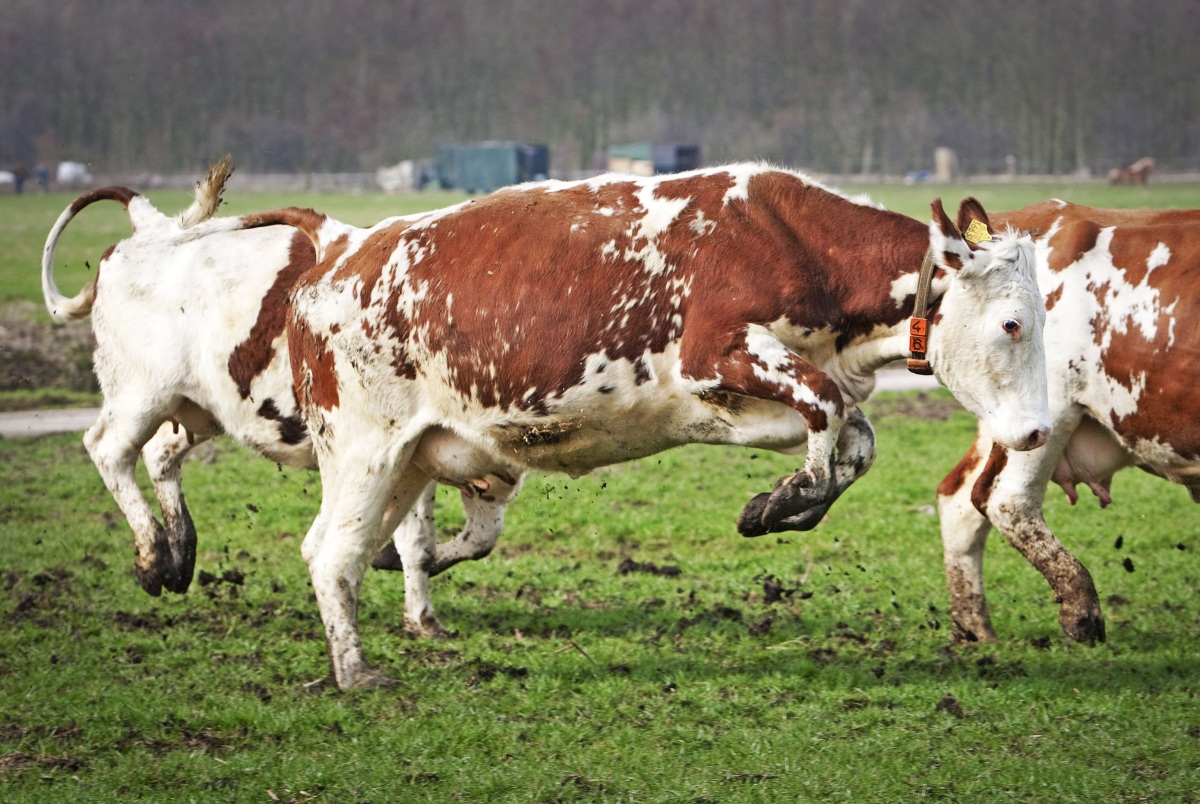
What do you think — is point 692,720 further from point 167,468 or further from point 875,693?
point 167,468

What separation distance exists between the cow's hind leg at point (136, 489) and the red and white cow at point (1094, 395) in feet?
14.4

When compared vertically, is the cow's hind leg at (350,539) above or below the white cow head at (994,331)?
below

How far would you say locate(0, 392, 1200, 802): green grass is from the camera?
5.71 metres

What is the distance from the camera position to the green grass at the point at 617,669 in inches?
225

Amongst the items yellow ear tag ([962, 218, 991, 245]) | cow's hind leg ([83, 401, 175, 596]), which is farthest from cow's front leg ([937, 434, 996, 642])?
cow's hind leg ([83, 401, 175, 596])

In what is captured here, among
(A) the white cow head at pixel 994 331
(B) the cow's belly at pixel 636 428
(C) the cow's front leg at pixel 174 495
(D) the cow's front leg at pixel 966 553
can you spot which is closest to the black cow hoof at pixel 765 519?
(B) the cow's belly at pixel 636 428

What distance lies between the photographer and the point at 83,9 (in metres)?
84.1

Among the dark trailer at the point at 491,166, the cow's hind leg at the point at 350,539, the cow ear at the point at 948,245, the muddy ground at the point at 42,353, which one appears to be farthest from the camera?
the dark trailer at the point at 491,166

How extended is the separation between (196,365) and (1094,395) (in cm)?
478

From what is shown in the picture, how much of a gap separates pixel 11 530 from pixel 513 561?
396 centimetres

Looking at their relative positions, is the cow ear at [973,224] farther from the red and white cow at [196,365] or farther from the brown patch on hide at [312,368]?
the brown patch on hide at [312,368]

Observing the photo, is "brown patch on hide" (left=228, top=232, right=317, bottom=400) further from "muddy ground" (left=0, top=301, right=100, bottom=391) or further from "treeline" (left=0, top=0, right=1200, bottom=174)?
"treeline" (left=0, top=0, right=1200, bottom=174)

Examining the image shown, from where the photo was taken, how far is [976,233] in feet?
19.8

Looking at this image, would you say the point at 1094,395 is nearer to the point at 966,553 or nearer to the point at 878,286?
the point at 966,553
